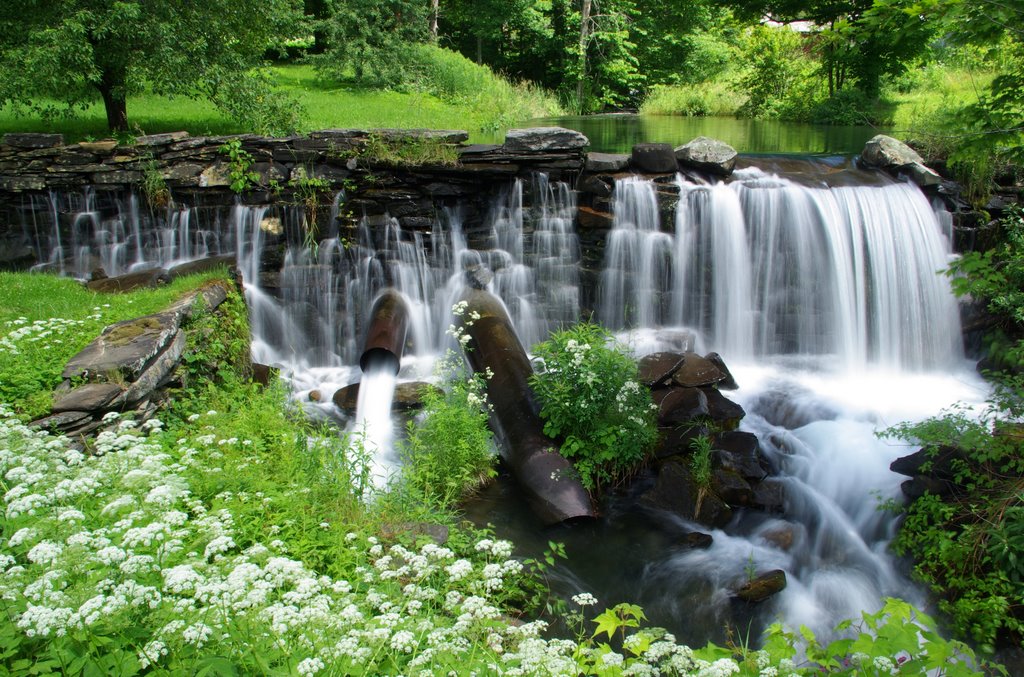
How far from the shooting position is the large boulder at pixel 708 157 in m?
10.3

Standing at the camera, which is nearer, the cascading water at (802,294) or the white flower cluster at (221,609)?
the white flower cluster at (221,609)

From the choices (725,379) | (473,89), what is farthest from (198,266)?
(473,89)

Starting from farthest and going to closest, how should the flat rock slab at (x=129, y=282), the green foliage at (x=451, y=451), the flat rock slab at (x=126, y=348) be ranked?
1. the flat rock slab at (x=129, y=282)
2. the green foliage at (x=451, y=451)
3. the flat rock slab at (x=126, y=348)

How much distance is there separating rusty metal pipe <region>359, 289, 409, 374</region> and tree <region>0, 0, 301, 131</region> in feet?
13.8

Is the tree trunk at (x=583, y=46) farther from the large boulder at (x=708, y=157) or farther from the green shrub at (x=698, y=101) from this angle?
the large boulder at (x=708, y=157)

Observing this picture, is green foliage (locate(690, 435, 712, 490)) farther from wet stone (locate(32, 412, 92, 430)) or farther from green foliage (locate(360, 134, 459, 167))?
green foliage (locate(360, 134, 459, 167))

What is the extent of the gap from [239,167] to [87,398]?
5543mm

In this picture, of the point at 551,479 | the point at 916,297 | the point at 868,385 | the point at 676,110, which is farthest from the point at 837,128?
the point at 551,479

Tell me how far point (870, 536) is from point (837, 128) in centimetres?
1520

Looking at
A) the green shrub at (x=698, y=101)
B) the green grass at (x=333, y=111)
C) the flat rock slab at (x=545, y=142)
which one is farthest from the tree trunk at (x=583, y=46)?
the flat rock slab at (x=545, y=142)

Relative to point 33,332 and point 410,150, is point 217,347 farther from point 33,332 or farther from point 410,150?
point 410,150

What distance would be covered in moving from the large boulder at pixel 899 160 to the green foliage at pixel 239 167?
9.07 m

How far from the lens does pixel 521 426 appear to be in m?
7.10

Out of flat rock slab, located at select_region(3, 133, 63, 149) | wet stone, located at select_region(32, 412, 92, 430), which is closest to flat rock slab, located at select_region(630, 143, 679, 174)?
wet stone, located at select_region(32, 412, 92, 430)
